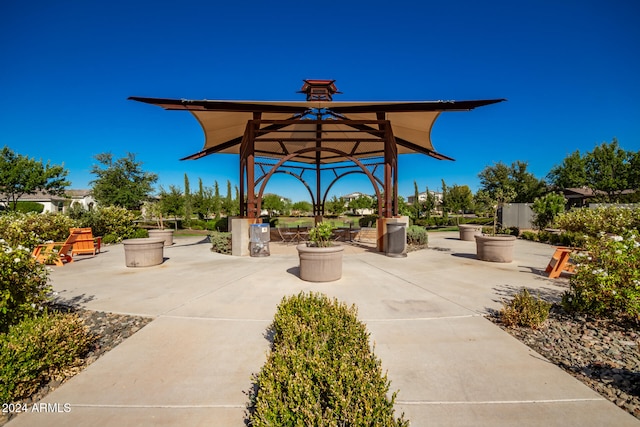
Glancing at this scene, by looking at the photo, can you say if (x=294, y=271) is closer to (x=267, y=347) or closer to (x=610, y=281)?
(x=267, y=347)

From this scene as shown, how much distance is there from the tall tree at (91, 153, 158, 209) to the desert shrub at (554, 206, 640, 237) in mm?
29703

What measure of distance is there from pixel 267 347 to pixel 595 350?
4.20 meters

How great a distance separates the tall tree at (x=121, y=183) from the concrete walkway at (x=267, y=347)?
72.0 ft

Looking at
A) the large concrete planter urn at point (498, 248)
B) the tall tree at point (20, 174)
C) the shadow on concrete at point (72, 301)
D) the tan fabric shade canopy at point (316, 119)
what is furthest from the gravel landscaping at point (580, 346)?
the tall tree at point (20, 174)

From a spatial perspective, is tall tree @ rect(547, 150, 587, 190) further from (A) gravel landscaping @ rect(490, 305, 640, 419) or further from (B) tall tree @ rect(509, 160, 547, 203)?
(A) gravel landscaping @ rect(490, 305, 640, 419)

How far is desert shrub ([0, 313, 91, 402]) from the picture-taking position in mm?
2650

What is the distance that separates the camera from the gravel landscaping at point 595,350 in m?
2.84

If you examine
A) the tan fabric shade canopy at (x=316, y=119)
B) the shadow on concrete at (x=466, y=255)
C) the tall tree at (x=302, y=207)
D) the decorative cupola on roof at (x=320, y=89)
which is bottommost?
the shadow on concrete at (x=466, y=255)

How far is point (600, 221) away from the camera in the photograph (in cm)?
958

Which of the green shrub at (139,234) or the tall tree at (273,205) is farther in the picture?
the tall tree at (273,205)

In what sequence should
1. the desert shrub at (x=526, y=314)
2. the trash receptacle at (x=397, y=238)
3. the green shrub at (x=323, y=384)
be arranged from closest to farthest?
the green shrub at (x=323, y=384) < the desert shrub at (x=526, y=314) < the trash receptacle at (x=397, y=238)

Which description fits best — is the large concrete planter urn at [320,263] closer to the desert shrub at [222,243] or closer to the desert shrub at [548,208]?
the desert shrub at [222,243]

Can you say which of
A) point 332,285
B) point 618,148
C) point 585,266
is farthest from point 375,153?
point 618,148

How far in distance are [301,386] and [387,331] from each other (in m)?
2.50
